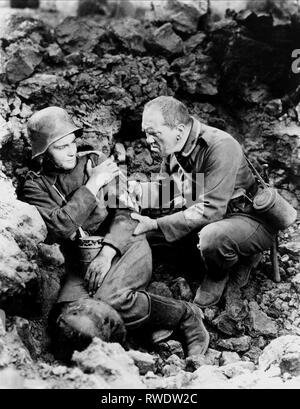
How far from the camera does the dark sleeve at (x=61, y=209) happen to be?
159 inches

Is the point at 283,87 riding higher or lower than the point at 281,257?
higher

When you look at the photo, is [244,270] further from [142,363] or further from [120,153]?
[120,153]

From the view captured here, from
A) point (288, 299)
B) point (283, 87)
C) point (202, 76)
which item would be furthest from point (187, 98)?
point (288, 299)

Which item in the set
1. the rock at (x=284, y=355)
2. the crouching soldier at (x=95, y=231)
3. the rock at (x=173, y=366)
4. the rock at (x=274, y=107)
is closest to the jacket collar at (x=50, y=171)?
the crouching soldier at (x=95, y=231)

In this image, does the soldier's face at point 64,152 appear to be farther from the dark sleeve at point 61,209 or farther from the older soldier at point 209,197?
the older soldier at point 209,197

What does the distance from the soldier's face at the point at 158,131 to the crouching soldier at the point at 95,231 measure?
1.22 feet

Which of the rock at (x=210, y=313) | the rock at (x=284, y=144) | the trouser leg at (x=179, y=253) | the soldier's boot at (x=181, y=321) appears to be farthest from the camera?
the rock at (x=284, y=144)

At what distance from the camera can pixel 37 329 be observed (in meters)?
3.84

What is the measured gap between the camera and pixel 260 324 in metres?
4.26

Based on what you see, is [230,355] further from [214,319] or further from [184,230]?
[184,230]
